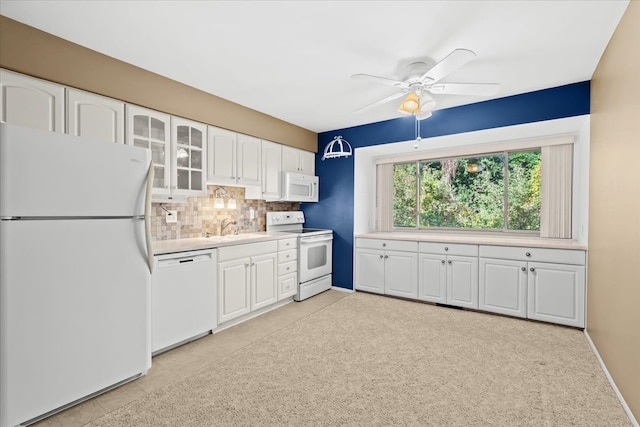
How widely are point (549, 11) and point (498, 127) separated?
162cm

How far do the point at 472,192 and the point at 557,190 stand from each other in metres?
0.96

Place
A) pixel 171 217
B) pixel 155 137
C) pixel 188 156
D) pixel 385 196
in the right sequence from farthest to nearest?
1. pixel 385 196
2. pixel 171 217
3. pixel 188 156
4. pixel 155 137

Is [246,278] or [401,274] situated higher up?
[246,278]

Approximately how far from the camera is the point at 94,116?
7.83 feet

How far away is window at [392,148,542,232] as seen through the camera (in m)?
3.99

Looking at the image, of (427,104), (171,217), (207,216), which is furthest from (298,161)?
(427,104)

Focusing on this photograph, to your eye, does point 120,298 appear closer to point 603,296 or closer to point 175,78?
point 175,78

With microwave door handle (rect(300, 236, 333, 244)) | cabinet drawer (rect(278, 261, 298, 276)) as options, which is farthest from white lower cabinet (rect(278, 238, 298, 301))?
microwave door handle (rect(300, 236, 333, 244))

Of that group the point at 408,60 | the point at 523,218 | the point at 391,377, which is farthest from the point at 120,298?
the point at 523,218

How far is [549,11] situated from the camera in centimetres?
192

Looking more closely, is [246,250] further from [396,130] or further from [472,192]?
[472,192]

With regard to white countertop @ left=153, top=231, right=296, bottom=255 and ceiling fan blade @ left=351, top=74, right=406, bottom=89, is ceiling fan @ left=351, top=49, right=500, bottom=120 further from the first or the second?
white countertop @ left=153, top=231, right=296, bottom=255

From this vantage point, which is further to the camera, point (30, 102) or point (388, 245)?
point (388, 245)

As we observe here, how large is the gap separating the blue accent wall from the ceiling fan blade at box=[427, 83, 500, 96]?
1.06m
